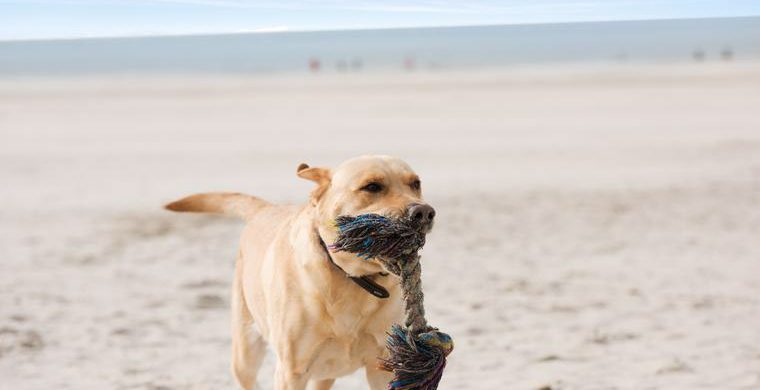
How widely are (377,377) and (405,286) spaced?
68 centimetres

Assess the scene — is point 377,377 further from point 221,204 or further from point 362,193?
point 221,204

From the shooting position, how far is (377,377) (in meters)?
3.80

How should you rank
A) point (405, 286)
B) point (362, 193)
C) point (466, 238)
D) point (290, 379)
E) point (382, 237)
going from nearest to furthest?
point (382, 237)
point (405, 286)
point (362, 193)
point (290, 379)
point (466, 238)

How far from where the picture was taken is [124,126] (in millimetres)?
19000

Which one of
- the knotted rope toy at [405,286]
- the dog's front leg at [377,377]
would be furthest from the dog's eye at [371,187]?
the dog's front leg at [377,377]

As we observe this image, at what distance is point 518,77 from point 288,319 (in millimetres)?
29755

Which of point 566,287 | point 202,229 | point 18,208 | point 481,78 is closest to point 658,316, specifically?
point 566,287

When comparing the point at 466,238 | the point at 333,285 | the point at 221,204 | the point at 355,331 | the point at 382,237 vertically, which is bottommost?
the point at 466,238

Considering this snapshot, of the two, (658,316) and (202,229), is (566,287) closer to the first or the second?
(658,316)

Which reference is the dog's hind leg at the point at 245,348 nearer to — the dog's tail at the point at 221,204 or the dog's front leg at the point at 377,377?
the dog's tail at the point at 221,204

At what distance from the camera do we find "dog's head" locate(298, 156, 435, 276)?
11.1 feet

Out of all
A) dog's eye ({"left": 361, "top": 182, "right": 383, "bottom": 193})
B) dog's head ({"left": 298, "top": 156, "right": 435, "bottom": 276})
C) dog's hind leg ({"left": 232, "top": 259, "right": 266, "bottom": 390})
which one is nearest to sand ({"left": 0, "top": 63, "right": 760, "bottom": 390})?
dog's hind leg ({"left": 232, "top": 259, "right": 266, "bottom": 390})

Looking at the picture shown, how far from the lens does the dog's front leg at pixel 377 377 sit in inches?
149

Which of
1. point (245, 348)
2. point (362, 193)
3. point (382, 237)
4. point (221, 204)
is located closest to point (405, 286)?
point (382, 237)
